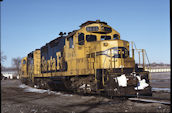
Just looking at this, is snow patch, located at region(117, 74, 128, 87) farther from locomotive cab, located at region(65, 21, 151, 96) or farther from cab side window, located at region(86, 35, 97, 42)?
cab side window, located at region(86, 35, 97, 42)

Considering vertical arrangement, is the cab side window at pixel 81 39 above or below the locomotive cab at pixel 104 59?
above

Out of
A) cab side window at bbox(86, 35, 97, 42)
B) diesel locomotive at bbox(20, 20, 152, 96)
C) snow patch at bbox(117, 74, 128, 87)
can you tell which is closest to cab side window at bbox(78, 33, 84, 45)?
diesel locomotive at bbox(20, 20, 152, 96)

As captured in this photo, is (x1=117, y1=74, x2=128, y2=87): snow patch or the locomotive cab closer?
(x1=117, y1=74, x2=128, y2=87): snow patch

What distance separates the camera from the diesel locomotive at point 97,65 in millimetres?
8930

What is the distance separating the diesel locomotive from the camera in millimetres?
8930

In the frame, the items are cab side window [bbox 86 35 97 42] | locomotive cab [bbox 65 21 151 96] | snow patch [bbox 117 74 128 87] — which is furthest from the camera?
cab side window [bbox 86 35 97 42]

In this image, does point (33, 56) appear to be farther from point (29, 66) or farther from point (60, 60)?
point (60, 60)

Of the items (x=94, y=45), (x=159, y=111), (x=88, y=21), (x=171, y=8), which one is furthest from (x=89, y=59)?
(x=171, y=8)

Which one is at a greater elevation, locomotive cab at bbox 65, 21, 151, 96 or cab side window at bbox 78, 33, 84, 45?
cab side window at bbox 78, 33, 84, 45

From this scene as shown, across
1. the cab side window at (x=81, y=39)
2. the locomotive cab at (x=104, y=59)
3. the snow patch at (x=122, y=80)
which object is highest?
the cab side window at (x=81, y=39)

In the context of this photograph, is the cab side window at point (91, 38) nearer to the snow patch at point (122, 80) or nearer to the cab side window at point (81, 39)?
the cab side window at point (81, 39)

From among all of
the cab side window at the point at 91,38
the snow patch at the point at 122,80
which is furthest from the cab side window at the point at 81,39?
the snow patch at the point at 122,80

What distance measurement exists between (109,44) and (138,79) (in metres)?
2.50

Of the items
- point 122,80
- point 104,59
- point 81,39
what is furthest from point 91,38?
point 122,80
